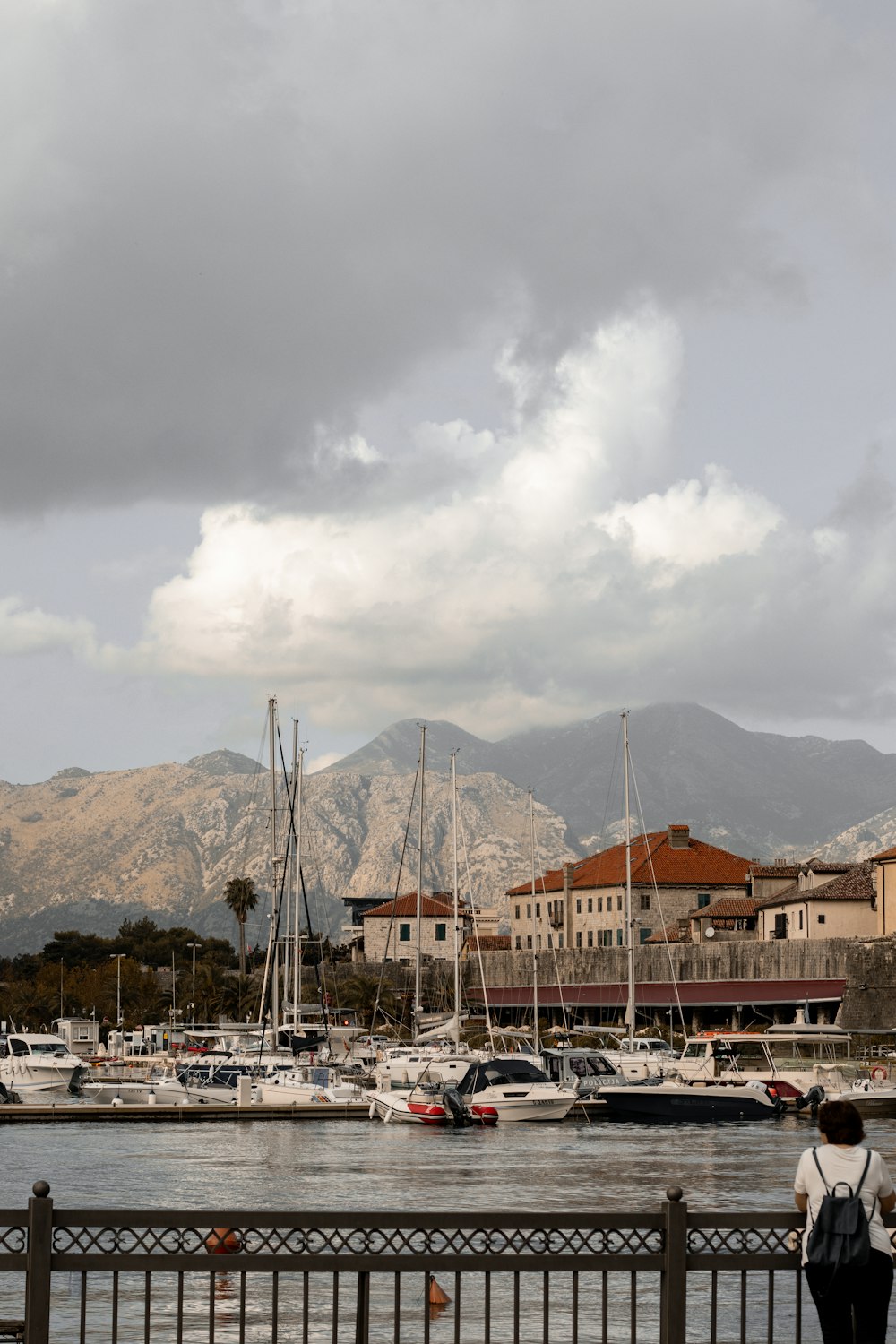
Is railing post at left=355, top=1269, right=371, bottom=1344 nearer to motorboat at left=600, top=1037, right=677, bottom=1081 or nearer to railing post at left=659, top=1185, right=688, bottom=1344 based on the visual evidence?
railing post at left=659, top=1185, right=688, bottom=1344

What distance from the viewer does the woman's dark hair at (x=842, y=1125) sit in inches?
440

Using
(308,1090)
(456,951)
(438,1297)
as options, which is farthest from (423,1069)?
(438,1297)

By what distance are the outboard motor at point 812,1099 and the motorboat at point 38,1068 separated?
3562cm

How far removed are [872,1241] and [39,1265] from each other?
531 cm

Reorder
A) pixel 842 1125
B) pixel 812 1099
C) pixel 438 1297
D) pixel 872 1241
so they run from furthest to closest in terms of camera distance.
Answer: pixel 812 1099 → pixel 438 1297 → pixel 842 1125 → pixel 872 1241

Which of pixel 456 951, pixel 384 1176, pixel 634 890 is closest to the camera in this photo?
pixel 384 1176

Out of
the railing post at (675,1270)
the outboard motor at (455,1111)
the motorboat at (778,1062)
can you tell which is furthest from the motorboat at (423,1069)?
the railing post at (675,1270)

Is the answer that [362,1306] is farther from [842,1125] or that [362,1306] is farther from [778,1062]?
[778,1062]

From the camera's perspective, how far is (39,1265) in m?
10.7

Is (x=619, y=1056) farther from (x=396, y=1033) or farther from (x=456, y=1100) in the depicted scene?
(x=396, y=1033)

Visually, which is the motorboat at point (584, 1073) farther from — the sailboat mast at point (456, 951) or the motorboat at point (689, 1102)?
the sailboat mast at point (456, 951)

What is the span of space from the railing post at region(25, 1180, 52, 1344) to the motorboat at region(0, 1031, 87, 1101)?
76356 millimetres

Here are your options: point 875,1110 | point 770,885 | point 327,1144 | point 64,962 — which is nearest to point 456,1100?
point 327,1144

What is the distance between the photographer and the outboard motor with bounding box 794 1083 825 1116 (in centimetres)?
6781
